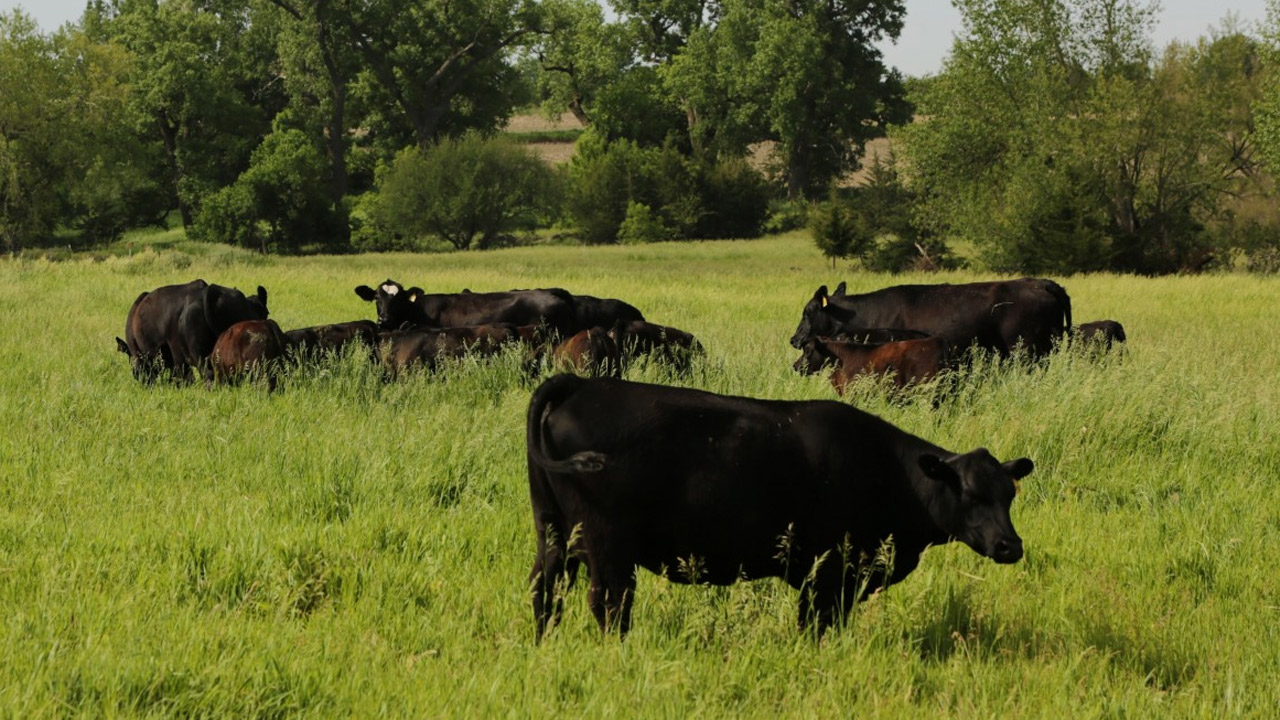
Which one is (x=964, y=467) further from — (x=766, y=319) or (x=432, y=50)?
(x=432, y=50)

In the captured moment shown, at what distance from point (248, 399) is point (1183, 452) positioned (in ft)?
26.4

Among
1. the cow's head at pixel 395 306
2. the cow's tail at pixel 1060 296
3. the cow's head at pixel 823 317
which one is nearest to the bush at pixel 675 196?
the cow's head at pixel 395 306

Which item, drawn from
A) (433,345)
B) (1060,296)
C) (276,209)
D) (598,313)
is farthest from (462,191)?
(433,345)

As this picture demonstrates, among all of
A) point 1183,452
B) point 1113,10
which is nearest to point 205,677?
point 1183,452

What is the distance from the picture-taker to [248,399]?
1091cm

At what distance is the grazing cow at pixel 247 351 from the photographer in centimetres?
1218

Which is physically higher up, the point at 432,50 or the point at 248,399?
the point at 432,50

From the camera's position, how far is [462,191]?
214 ft

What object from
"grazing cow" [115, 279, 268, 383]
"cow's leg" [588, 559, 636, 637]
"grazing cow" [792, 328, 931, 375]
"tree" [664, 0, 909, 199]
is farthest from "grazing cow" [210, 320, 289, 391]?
"tree" [664, 0, 909, 199]

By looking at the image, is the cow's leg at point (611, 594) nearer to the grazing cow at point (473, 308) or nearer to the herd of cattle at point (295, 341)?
the herd of cattle at point (295, 341)

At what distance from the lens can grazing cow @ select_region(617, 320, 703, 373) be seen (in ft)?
43.3

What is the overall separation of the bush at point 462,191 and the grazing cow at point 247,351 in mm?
53469

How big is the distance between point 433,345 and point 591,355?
6.26ft

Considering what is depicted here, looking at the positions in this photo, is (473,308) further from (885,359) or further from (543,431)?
(543,431)
